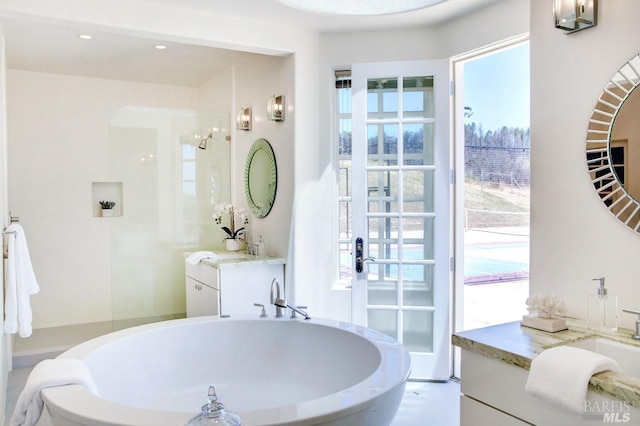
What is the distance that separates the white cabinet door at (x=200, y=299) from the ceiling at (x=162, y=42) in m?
1.95

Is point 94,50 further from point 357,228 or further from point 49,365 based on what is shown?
point 49,365

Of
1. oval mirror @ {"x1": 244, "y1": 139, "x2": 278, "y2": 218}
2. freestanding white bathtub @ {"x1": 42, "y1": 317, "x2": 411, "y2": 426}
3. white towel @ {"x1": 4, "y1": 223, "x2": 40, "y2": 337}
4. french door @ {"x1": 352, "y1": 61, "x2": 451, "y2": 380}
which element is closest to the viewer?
freestanding white bathtub @ {"x1": 42, "y1": 317, "x2": 411, "y2": 426}

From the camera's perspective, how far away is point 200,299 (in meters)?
4.18

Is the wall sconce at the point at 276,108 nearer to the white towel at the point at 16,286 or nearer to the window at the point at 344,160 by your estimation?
the window at the point at 344,160

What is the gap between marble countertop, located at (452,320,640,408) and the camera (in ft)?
5.11

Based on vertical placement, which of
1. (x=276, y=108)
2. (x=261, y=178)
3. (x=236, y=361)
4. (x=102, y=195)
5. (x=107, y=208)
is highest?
(x=276, y=108)

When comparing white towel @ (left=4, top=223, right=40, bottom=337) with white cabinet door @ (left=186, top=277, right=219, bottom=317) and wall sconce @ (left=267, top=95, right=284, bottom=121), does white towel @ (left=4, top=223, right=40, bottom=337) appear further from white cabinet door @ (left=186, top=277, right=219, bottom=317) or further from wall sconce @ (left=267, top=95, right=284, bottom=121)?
wall sconce @ (left=267, top=95, right=284, bottom=121)

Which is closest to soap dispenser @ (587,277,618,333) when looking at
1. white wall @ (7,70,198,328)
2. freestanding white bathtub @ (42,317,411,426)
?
freestanding white bathtub @ (42,317,411,426)

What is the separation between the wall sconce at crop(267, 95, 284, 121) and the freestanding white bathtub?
1650mm

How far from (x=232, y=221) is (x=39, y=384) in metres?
2.91

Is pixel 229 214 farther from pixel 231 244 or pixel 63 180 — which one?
pixel 63 180

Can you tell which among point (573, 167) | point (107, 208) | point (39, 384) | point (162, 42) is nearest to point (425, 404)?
point (573, 167)

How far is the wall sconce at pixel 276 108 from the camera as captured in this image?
4.04 metres

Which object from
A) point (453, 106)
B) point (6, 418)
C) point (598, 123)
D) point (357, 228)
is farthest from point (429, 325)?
point (6, 418)
